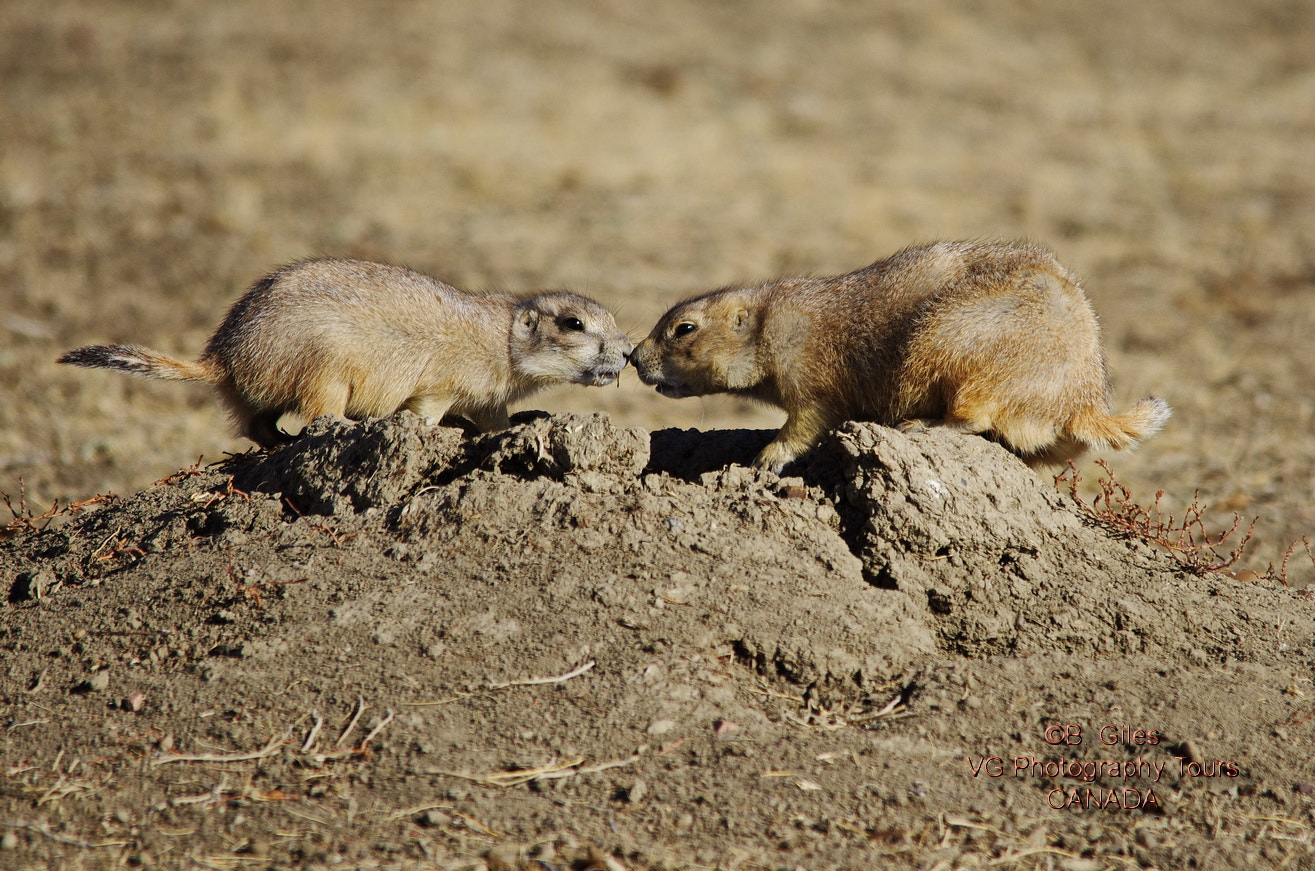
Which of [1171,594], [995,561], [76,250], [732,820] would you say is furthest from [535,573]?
[76,250]

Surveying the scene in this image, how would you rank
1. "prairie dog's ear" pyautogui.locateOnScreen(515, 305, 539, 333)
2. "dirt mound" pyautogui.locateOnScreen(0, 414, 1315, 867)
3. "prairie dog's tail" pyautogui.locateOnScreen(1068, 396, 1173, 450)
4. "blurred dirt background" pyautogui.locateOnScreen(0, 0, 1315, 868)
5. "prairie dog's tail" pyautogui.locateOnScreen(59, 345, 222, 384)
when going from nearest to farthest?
"dirt mound" pyautogui.locateOnScreen(0, 414, 1315, 867), "prairie dog's tail" pyautogui.locateOnScreen(1068, 396, 1173, 450), "prairie dog's tail" pyautogui.locateOnScreen(59, 345, 222, 384), "prairie dog's ear" pyautogui.locateOnScreen(515, 305, 539, 333), "blurred dirt background" pyautogui.locateOnScreen(0, 0, 1315, 868)

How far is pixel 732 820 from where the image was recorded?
4004mm

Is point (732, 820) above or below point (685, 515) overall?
below

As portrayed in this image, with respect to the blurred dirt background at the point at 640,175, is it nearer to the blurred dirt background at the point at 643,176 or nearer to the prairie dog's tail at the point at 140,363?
the blurred dirt background at the point at 643,176

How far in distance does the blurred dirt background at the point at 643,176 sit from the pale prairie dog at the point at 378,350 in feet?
9.29

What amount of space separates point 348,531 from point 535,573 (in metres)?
0.90

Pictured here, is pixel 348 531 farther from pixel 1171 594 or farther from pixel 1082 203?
pixel 1082 203

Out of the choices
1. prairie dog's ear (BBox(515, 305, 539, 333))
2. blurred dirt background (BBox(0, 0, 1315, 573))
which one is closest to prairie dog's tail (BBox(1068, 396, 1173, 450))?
blurred dirt background (BBox(0, 0, 1315, 573))

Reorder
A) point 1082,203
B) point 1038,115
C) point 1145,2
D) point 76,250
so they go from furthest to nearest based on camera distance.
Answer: point 1145,2
point 1038,115
point 1082,203
point 76,250

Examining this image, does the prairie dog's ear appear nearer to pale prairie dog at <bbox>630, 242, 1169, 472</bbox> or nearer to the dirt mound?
pale prairie dog at <bbox>630, 242, 1169, 472</bbox>

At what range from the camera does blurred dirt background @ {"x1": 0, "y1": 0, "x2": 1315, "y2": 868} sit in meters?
11.4

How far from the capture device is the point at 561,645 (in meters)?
4.65

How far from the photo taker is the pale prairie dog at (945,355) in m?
5.80

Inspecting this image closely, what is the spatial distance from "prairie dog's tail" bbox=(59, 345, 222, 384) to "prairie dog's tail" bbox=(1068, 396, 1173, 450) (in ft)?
15.1
